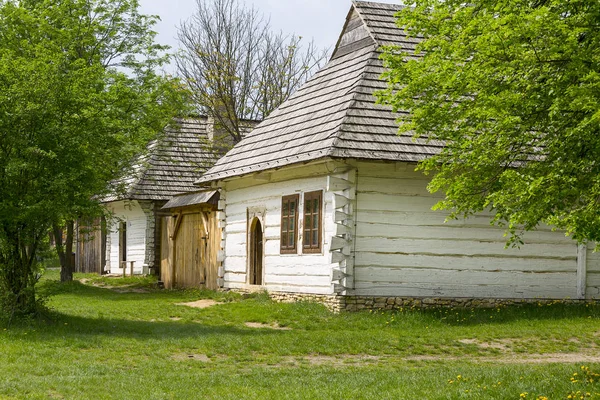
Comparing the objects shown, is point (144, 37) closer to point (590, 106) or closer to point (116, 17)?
point (116, 17)

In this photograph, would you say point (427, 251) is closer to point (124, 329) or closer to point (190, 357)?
point (124, 329)

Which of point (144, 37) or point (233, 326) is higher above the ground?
point (144, 37)

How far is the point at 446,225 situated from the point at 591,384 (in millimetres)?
8655

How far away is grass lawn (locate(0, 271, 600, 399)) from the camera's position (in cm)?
981

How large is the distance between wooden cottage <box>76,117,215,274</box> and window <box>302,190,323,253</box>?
10755 millimetres

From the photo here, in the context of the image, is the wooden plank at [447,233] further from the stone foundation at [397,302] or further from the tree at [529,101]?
the tree at [529,101]

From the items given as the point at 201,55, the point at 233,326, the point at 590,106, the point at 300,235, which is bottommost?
the point at 233,326

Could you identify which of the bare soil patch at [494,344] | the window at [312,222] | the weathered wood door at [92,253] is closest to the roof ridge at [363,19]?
the window at [312,222]

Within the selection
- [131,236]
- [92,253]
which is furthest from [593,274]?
[92,253]

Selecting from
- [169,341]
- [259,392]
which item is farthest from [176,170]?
[259,392]

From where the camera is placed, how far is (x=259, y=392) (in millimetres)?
9750

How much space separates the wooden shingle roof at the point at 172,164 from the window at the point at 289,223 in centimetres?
953

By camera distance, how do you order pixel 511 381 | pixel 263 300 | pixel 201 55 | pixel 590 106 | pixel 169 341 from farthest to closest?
1. pixel 201 55
2. pixel 263 300
3. pixel 169 341
4. pixel 511 381
5. pixel 590 106

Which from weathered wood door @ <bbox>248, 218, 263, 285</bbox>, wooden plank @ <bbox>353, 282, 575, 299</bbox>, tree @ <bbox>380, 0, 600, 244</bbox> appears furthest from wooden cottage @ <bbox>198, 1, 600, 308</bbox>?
tree @ <bbox>380, 0, 600, 244</bbox>
